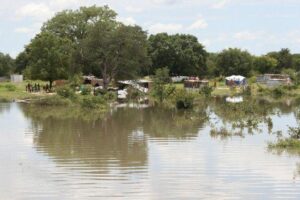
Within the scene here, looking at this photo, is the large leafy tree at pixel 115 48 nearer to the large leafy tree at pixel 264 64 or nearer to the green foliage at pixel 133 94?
the green foliage at pixel 133 94

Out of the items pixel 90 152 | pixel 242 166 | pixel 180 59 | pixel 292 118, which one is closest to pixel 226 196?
pixel 242 166

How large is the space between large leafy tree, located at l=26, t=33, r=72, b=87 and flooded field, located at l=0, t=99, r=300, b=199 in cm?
2496

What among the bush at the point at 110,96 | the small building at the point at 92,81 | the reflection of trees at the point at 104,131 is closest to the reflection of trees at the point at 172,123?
the reflection of trees at the point at 104,131

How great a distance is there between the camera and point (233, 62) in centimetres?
9981

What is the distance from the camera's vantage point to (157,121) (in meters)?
33.7

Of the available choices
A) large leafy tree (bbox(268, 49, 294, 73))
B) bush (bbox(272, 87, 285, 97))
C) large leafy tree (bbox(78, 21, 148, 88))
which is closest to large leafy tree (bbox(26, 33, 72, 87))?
Result: large leafy tree (bbox(78, 21, 148, 88))

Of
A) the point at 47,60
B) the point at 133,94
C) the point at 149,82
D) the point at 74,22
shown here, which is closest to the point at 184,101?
the point at 133,94

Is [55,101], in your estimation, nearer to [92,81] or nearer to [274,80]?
[92,81]

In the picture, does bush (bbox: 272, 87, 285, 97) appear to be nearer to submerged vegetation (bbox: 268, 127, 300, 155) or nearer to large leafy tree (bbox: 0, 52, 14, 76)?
submerged vegetation (bbox: 268, 127, 300, 155)

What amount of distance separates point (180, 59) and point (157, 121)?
58.4 metres

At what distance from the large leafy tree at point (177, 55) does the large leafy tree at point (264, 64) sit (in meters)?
16.6

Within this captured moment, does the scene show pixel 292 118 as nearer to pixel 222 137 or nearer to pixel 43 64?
pixel 222 137

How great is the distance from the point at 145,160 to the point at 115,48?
40823 mm

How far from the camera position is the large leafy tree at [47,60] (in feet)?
190
